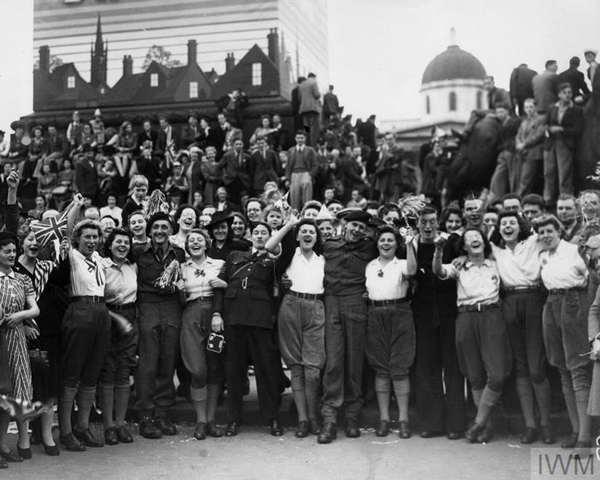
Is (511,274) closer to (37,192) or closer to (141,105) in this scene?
(37,192)

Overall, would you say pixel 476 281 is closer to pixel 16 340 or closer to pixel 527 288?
pixel 527 288

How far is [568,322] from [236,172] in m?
9.65

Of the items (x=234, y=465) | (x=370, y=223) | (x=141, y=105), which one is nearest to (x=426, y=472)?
(x=234, y=465)

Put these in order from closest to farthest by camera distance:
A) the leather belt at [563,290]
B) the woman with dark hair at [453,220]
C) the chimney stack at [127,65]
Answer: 1. the leather belt at [563,290]
2. the woman with dark hair at [453,220]
3. the chimney stack at [127,65]

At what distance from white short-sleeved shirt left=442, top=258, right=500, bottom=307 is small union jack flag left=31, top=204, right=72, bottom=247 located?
3.28 m

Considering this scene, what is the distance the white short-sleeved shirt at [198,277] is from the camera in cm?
762

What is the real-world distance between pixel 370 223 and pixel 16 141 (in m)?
14.6

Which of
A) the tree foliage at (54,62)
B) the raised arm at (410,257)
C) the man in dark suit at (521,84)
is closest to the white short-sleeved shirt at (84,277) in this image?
the raised arm at (410,257)

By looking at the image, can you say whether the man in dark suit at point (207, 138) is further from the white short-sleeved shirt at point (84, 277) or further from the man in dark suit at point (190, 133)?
the white short-sleeved shirt at point (84, 277)

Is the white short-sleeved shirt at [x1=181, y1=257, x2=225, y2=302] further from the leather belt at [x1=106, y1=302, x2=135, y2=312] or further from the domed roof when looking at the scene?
the domed roof

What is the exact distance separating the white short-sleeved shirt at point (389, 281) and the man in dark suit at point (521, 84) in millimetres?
9030

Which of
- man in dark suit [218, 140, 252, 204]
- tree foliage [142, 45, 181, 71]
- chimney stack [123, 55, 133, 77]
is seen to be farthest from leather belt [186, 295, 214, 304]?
Result: chimney stack [123, 55, 133, 77]

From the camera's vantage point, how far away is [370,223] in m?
7.84

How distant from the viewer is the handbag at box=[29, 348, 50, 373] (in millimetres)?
6734
